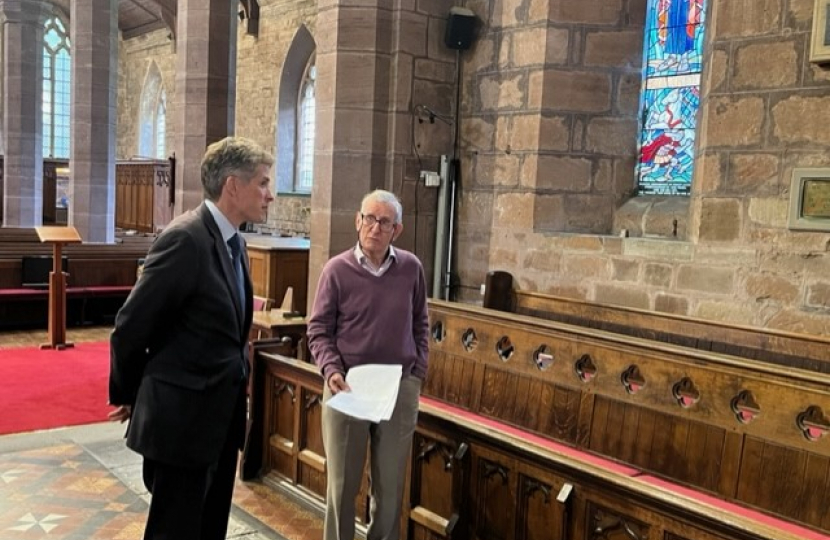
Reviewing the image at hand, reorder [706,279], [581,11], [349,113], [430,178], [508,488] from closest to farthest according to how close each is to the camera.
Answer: [508,488] → [706,279] → [581,11] → [349,113] → [430,178]

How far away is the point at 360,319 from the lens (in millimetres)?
2625

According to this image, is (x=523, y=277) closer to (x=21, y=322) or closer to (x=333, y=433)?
(x=333, y=433)

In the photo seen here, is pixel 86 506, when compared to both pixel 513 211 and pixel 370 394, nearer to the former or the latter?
pixel 370 394

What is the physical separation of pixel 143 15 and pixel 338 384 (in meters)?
19.2

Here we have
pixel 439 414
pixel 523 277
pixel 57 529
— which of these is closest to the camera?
pixel 439 414

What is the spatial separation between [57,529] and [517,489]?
2.08m

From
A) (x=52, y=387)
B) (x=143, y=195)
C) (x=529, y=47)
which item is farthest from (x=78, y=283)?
(x=143, y=195)

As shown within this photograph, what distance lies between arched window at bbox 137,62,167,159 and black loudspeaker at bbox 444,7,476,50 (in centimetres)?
1546

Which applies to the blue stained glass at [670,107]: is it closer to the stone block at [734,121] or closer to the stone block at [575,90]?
the stone block at [575,90]

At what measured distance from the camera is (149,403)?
2.15 m

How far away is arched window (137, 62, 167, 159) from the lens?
19.8m

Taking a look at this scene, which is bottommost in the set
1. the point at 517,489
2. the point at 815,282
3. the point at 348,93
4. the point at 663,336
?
the point at 517,489

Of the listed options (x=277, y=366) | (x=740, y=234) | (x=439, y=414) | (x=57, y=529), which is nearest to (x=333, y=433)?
(x=439, y=414)

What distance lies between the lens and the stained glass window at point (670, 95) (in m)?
5.36
